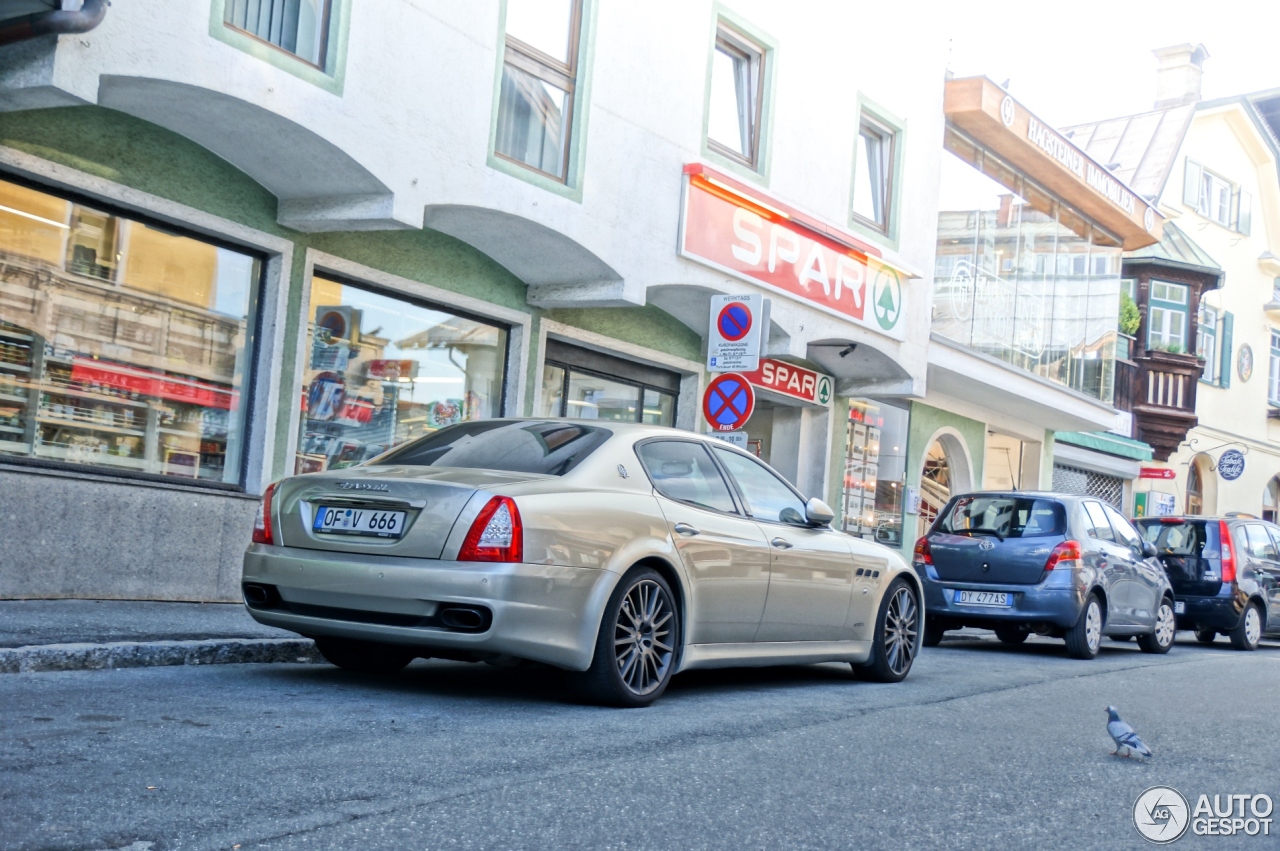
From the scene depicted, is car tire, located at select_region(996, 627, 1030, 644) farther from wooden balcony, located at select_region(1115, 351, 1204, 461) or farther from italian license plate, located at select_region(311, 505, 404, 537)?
wooden balcony, located at select_region(1115, 351, 1204, 461)

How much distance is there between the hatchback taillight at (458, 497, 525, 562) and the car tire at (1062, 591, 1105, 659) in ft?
27.0

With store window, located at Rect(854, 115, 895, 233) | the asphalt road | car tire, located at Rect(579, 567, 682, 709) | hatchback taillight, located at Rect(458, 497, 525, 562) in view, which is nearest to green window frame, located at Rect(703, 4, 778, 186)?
store window, located at Rect(854, 115, 895, 233)

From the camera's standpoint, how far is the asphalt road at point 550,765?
12.7ft

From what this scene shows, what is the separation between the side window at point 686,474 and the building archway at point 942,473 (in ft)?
50.7

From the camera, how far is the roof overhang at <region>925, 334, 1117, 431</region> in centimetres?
2036

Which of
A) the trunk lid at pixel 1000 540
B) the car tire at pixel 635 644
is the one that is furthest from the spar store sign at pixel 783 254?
the car tire at pixel 635 644

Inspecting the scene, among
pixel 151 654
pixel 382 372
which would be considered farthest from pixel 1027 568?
pixel 151 654

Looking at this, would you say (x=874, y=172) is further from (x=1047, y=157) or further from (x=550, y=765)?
(x=550, y=765)

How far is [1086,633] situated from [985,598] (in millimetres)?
1013

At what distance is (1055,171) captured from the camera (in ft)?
72.9

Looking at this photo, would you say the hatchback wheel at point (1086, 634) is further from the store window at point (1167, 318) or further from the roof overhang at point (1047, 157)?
the store window at point (1167, 318)

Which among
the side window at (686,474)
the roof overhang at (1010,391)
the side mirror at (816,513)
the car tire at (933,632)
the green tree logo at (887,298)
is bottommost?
the car tire at (933,632)

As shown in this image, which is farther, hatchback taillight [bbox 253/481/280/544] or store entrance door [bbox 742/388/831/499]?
→ store entrance door [bbox 742/388/831/499]

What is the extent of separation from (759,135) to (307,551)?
10441 mm
